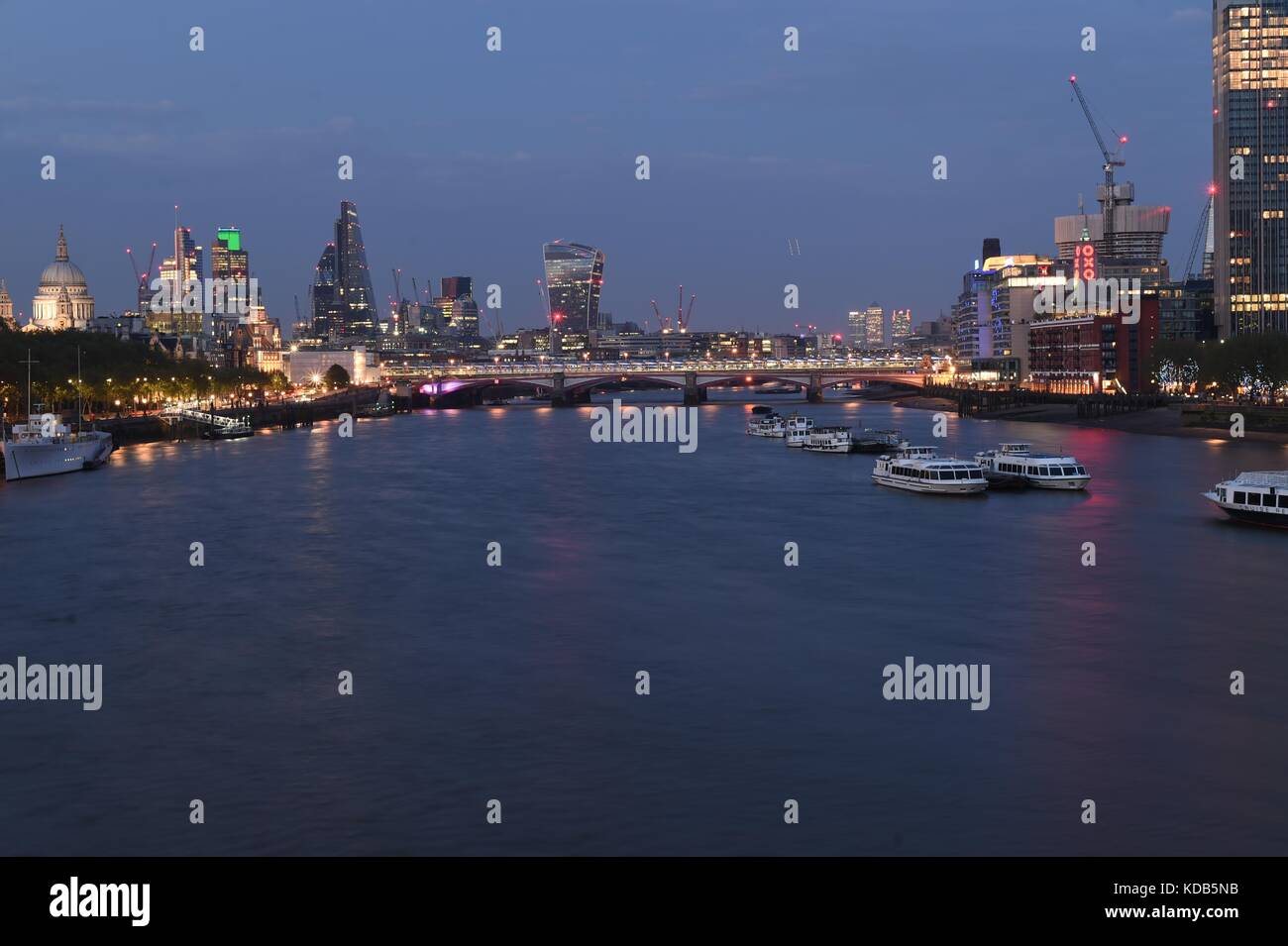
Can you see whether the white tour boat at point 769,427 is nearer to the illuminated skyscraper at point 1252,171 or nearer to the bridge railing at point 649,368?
the bridge railing at point 649,368

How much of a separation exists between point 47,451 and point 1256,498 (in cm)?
4422

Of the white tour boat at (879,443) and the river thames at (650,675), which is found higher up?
the white tour boat at (879,443)

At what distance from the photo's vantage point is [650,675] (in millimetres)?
22250

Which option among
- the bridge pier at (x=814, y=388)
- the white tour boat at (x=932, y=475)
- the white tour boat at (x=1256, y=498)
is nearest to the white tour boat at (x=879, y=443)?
the white tour boat at (x=932, y=475)

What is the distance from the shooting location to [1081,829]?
1530 centimetres

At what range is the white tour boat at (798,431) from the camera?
73000 mm

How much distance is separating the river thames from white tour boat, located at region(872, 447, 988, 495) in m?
1.48

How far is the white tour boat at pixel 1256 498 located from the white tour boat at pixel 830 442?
2924cm

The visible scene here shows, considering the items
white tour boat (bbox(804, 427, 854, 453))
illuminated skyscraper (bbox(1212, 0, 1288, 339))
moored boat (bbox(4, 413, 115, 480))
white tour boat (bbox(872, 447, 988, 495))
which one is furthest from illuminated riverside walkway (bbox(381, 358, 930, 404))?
white tour boat (bbox(872, 447, 988, 495))

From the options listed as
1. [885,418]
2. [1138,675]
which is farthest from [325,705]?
[885,418]

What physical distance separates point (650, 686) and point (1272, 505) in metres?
23.4

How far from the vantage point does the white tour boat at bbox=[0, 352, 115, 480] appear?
2224 inches
